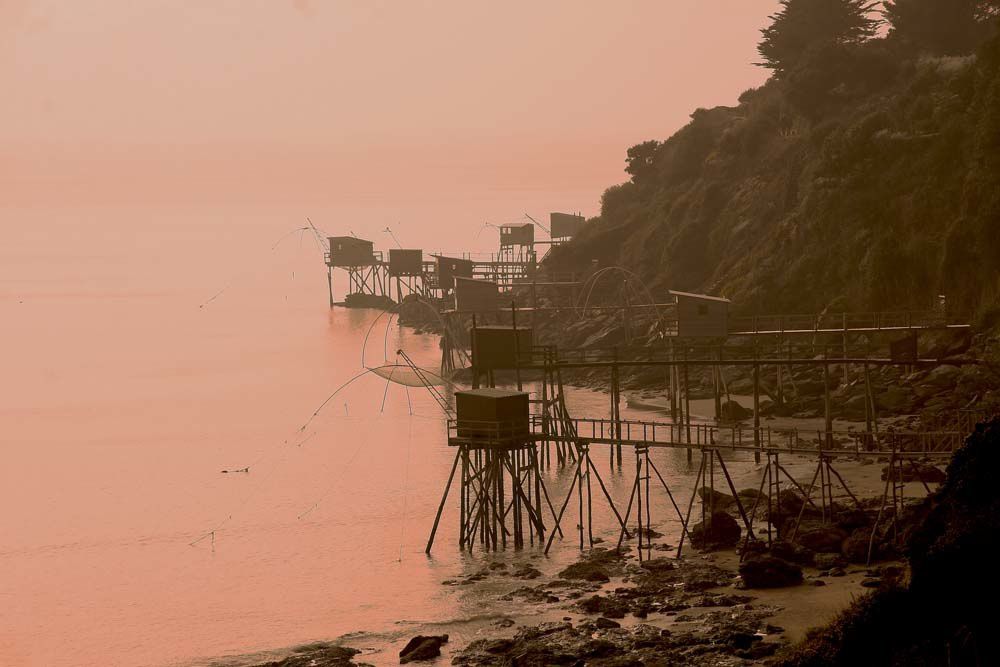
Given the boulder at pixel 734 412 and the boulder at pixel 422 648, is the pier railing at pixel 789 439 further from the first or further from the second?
the boulder at pixel 422 648

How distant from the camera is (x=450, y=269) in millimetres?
127625

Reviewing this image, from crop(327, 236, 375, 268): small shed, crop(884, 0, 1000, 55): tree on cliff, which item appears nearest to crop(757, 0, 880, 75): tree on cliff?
crop(884, 0, 1000, 55): tree on cliff

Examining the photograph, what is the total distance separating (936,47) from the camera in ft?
289

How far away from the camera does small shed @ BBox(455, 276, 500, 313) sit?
89.9 meters

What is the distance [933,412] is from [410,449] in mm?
29562

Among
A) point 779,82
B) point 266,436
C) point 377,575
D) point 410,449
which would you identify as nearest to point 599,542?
point 377,575

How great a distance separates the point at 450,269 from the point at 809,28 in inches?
1784

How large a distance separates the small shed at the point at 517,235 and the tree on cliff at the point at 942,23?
61.4 m

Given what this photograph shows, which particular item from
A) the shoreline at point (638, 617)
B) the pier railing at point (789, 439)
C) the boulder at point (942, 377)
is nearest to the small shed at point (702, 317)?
the pier railing at point (789, 439)

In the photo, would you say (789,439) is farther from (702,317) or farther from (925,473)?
(702,317)

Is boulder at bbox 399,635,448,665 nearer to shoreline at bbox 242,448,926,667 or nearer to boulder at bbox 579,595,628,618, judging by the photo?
shoreline at bbox 242,448,926,667

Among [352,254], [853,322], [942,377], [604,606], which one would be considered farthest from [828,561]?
[352,254]

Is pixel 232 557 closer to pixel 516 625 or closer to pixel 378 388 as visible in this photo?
pixel 516 625

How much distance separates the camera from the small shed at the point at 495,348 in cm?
4803
